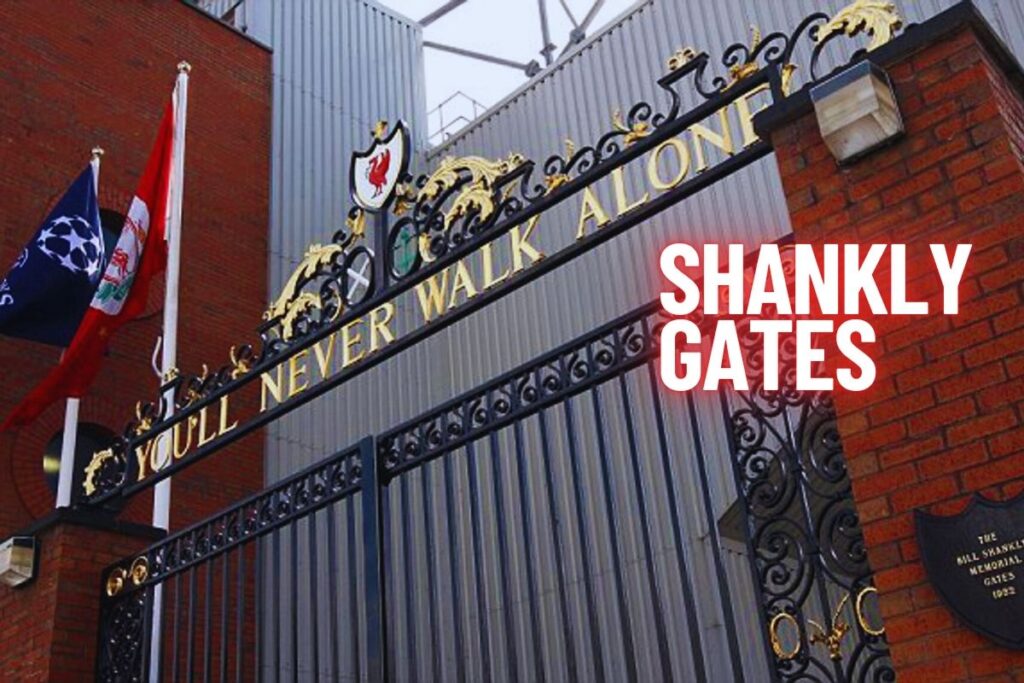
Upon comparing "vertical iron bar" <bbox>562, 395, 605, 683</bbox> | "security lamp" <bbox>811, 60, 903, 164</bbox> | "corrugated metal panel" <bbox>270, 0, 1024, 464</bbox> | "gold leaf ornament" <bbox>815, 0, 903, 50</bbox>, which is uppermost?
"corrugated metal panel" <bbox>270, 0, 1024, 464</bbox>

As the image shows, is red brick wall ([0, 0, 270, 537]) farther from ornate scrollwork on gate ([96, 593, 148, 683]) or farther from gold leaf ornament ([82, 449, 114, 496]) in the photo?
ornate scrollwork on gate ([96, 593, 148, 683])

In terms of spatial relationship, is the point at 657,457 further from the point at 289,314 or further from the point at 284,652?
the point at 289,314

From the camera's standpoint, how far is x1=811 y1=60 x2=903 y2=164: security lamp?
4379 mm

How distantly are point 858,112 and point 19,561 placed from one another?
5.51m

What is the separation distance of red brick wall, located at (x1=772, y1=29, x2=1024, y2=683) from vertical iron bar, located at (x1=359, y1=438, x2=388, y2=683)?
2.56m

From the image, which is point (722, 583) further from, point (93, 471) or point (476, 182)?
point (93, 471)

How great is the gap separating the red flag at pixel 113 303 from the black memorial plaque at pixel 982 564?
259 inches

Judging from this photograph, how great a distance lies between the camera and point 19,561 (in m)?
7.23

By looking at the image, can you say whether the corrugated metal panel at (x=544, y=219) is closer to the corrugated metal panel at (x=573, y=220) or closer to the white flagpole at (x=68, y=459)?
the corrugated metal panel at (x=573, y=220)

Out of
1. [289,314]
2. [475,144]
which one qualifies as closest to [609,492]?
[289,314]

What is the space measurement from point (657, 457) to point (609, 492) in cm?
639

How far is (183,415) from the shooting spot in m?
7.19

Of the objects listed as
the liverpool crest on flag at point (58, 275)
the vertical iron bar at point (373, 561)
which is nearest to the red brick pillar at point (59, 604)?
the vertical iron bar at point (373, 561)

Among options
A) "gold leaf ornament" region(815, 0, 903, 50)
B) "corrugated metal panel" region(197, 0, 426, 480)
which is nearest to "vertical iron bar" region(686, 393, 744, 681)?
"gold leaf ornament" region(815, 0, 903, 50)
